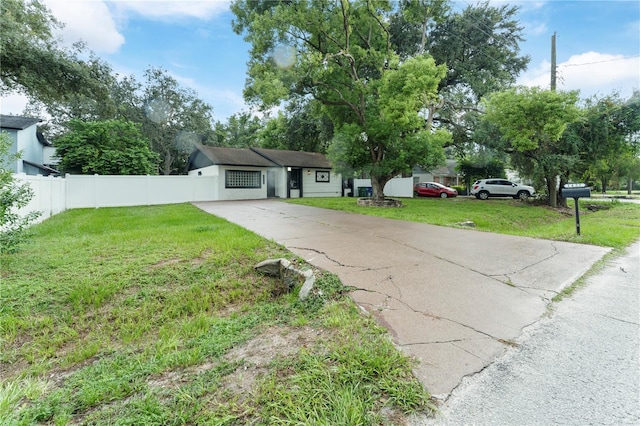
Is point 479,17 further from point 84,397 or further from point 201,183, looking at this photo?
point 84,397

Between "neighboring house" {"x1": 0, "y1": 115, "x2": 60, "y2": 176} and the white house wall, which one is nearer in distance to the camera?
"neighboring house" {"x1": 0, "y1": 115, "x2": 60, "y2": 176}

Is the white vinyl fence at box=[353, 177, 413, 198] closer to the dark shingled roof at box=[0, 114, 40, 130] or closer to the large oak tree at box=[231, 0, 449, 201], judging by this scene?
the large oak tree at box=[231, 0, 449, 201]

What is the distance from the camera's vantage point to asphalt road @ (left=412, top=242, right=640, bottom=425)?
1.62 m

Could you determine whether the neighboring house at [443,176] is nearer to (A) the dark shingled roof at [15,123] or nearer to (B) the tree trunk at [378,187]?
(B) the tree trunk at [378,187]

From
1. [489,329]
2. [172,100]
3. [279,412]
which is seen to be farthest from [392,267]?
[172,100]

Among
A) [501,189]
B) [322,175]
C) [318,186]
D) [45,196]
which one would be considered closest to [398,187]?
[322,175]

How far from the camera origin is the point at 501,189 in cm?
2161

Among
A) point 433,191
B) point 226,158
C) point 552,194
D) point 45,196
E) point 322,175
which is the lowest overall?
point 45,196

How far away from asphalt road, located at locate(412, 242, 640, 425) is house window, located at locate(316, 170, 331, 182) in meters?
19.6

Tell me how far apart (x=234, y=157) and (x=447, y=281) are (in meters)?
18.0

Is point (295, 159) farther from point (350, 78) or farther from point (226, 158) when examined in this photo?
point (350, 78)

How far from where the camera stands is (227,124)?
111 feet

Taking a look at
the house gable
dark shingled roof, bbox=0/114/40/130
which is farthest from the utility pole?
dark shingled roof, bbox=0/114/40/130

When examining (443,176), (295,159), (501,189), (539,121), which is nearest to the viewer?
(539,121)
